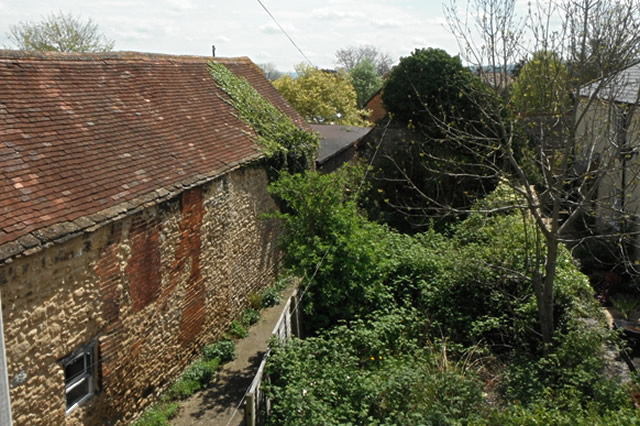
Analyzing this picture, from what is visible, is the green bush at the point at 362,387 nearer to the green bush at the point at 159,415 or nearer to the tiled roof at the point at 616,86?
the green bush at the point at 159,415

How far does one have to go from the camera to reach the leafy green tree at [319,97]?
36.0 m

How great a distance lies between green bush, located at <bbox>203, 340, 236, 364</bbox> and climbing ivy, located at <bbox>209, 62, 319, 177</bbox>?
5088 millimetres

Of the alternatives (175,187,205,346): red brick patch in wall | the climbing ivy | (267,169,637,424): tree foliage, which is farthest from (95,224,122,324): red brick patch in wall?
the climbing ivy

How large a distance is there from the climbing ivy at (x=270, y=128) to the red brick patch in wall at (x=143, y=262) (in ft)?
18.0

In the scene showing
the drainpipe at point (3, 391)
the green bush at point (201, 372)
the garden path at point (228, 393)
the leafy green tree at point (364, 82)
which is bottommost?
the garden path at point (228, 393)

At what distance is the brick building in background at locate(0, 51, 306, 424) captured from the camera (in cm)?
678

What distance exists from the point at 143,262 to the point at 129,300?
0.66 metres

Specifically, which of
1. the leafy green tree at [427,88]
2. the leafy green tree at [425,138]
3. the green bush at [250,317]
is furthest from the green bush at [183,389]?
the leafy green tree at [427,88]

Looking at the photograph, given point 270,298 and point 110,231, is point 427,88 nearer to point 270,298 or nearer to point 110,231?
point 270,298

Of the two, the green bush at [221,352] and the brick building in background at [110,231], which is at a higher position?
the brick building in background at [110,231]

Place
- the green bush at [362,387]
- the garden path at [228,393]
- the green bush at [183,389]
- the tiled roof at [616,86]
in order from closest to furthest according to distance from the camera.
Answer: the green bush at [362,387]
the garden path at [228,393]
the tiled roof at [616,86]
the green bush at [183,389]

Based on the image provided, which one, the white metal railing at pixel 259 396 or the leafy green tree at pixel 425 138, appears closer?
the white metal railing at pixel 259 396

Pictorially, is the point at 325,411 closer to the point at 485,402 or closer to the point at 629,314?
the point at 485,402

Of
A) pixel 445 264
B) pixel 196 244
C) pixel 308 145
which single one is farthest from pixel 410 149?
pixel 196 244
